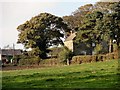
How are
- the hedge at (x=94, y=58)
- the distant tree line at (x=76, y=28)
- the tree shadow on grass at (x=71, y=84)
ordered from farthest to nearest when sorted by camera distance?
1. the distant tree line at (x=76, y=28)
2. the hedge at (x=94, y=58)
3. the tree shadow on grass at (x=71, y=84)

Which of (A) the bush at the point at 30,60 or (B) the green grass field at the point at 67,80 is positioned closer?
(B) the green grass field at the point at 67,80

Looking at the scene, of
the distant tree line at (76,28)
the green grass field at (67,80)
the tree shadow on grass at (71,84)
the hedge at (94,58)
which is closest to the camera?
the tree shadow on grass at (71,84)

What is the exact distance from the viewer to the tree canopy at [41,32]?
39312mm

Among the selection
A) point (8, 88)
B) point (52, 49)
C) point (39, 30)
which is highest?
point (39, 30)

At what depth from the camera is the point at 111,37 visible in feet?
104

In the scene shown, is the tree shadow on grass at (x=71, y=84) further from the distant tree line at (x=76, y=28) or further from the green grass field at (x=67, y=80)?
the distant tree line at (x=76, y=28)

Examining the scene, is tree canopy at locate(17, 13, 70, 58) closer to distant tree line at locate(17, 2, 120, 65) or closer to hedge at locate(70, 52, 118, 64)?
distant tree line at locate(17, 2, 120, 65)

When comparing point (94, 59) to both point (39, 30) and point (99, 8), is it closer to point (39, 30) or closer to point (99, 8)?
point (99, 8)

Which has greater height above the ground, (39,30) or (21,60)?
(39,30)

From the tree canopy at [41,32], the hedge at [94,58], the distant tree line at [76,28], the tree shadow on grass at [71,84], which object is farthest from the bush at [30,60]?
the tree shadow on grass at [71,84]

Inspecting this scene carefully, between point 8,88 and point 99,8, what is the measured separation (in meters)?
26.4

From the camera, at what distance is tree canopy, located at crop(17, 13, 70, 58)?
39.3 m

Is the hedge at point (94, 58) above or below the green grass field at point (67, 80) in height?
above

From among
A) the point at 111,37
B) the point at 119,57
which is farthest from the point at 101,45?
the point at 119,57
